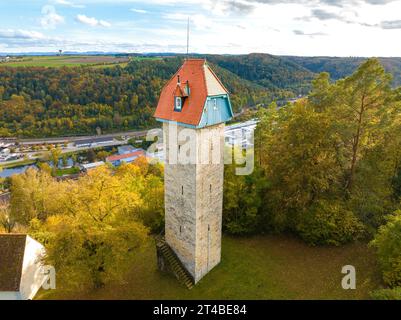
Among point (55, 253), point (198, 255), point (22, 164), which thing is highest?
point (55, 253)

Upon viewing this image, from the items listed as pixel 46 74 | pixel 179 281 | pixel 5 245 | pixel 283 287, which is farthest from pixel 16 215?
pixel 46 74

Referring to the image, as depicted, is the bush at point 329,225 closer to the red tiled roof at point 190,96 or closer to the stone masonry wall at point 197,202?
the stone masonry wall at point 197,202

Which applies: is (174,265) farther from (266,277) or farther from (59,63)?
(59,63)

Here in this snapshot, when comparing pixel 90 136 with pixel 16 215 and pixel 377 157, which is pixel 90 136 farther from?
pixel 377 157

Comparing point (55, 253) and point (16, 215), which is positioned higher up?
point (55, 253)

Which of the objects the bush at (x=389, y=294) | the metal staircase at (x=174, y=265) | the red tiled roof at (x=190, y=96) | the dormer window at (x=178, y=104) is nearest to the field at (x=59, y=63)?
the red tiled roof at (x=190, y=96)
